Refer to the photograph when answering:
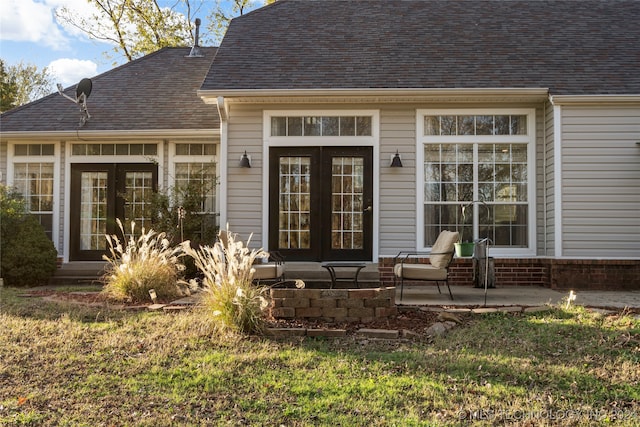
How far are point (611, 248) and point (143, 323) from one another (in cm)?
674

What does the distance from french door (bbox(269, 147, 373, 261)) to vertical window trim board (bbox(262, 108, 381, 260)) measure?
0.23ft

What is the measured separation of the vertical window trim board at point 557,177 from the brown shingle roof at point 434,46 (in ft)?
1.43

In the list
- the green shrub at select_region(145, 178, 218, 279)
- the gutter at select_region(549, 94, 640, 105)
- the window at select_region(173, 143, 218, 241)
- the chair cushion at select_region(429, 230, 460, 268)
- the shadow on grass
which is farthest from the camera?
the window at select_region(173, 143, 218, 241)

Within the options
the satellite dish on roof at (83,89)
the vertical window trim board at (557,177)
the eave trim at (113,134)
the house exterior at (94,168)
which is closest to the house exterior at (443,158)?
the vertical window trim board at (557,177)

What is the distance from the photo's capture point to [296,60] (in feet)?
31.0

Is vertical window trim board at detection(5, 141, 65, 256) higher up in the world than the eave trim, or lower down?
lower down

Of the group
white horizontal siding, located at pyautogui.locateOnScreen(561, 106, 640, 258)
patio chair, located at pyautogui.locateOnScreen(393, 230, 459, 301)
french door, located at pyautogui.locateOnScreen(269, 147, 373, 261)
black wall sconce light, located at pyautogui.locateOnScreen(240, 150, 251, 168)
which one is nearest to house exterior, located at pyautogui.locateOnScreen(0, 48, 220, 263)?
black wall sconce light, located at pyautogui.locateOnScreen(240, 150, 251, 168)

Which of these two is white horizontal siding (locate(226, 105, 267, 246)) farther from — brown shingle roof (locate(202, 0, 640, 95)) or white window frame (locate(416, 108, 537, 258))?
white window frame (locate(416, 108, 537, 258))

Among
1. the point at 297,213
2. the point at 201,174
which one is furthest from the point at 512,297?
the point at 201,174

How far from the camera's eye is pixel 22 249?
891 centimetres

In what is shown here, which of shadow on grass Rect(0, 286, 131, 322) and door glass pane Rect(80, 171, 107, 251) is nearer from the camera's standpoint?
shadow on grass Rect(0, 286, 131, 322)

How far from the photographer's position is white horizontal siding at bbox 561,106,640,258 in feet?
27.1

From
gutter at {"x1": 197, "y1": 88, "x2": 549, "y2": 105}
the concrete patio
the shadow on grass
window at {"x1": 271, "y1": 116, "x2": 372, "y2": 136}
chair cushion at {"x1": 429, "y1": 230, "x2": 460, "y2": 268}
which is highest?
gutter at {"x1": 197, "y1": 88, "x2": 549, "y2": 105}

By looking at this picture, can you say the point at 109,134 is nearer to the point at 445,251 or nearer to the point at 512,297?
the point at 445,251
